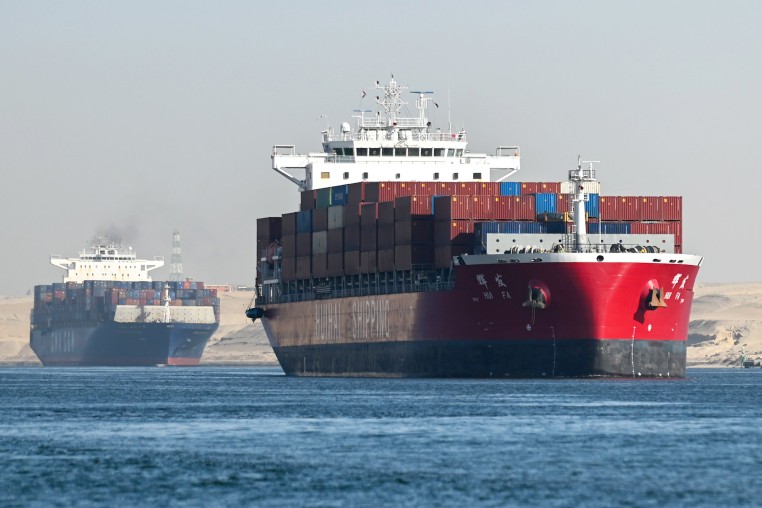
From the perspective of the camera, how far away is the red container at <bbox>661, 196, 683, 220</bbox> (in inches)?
3829

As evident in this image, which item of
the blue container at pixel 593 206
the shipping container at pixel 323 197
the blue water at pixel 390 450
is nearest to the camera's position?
the blue water at pixel 390 450

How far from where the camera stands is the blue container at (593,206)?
95500 millimetres

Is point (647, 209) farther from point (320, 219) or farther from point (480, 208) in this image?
point (320, 219)

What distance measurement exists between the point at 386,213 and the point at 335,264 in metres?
8.54

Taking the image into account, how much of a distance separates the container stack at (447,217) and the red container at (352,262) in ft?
0.20

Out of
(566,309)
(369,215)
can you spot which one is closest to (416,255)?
(369,215)

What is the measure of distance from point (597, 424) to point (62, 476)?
66.7 ft

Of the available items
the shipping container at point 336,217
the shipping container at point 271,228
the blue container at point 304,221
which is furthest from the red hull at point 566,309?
the shipping container at point 271,228

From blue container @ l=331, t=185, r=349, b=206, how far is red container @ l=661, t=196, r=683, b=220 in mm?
19717

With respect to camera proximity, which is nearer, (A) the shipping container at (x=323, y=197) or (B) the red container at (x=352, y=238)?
(B) the red container at (x=352, y=238)

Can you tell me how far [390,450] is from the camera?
48.3 metres

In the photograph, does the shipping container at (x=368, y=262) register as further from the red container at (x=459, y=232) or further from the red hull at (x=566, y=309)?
the red container at (x=459, y=232)

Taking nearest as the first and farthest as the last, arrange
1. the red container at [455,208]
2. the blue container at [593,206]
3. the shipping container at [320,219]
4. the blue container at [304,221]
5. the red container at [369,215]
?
the red container at [455,208]
the blue container at [593,206]
the red container at [369,215]
the shipping container at [320,219]
the blue container at [304,221]

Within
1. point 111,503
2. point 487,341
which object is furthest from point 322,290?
point 111,503
